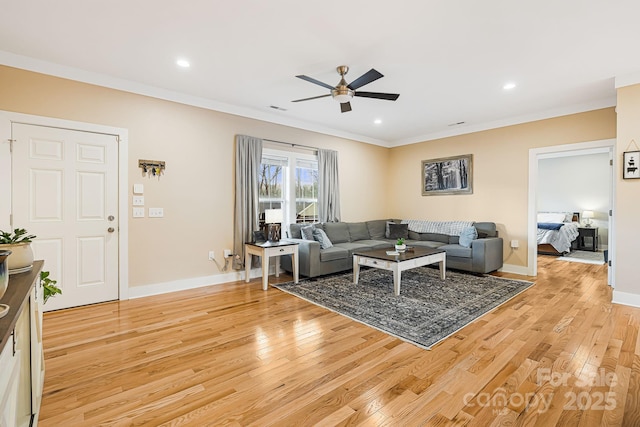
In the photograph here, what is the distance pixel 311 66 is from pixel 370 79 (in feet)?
2.42

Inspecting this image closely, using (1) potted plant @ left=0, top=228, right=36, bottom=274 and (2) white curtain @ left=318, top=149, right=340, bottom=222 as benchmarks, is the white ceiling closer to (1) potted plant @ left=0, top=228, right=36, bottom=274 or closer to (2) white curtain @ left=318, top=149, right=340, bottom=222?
(2) white curtain @ left=318, top=149, right=340, bottom=222

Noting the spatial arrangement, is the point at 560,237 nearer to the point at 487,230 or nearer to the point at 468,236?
the point at 487,230

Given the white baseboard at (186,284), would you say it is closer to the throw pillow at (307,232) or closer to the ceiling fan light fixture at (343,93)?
the throw pillow at (307,232)

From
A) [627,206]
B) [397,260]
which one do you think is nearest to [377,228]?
[397,260]

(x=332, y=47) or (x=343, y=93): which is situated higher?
(x=332, y=47)

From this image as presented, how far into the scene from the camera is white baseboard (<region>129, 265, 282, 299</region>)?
3.96 meters

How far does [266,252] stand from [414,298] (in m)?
2.08

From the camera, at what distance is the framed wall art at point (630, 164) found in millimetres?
3512

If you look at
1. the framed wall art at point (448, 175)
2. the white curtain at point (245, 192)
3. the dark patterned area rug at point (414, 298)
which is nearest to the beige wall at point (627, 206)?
the dark patterned area rug at point (414, 298)

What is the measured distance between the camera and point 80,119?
3543 mm

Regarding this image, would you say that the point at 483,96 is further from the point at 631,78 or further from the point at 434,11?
the point at 434,11

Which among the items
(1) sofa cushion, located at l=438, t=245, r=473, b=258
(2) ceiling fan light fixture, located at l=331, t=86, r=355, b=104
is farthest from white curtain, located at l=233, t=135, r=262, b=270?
(1) sofa cushion, located at l=438, t=245, r=473, b=258

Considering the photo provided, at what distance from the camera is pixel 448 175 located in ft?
20.5

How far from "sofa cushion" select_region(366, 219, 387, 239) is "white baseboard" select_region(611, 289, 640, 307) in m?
3.73
